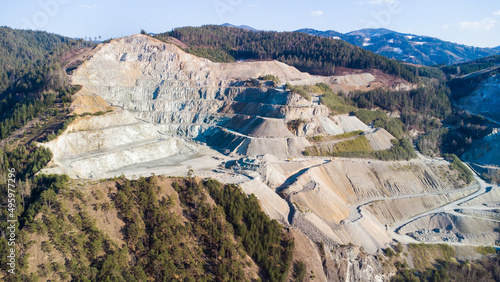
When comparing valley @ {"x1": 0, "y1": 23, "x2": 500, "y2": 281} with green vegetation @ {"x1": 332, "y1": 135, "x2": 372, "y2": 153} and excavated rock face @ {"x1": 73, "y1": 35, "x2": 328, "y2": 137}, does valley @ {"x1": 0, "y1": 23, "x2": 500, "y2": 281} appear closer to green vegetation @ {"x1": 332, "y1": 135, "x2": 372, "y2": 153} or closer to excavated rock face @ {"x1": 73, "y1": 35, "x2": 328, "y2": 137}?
green vegetation @ {"x1": 332, "y1": 135, "x2": 372, "y2": 153}

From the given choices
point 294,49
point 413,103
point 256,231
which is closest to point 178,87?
point 294,49

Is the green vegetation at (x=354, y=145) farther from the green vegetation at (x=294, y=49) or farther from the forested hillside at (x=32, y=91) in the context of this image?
the forested hillside at (x=32, y=91)

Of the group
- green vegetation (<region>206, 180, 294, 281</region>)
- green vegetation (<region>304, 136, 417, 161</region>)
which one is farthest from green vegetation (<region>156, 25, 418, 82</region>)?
green vegetation (<region>206, 180, 294, 281</region>)

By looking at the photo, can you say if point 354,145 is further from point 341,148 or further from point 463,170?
point 463,170

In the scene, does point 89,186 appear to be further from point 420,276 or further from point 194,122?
point 194,122

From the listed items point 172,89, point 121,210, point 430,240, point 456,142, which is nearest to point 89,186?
point 121,210
